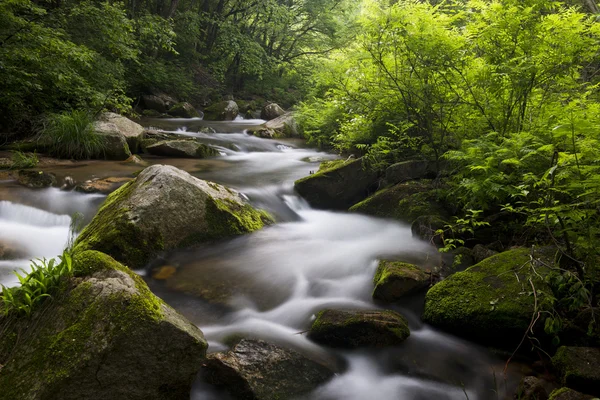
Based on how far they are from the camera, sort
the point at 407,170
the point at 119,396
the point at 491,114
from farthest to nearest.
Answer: the point at 407,170 < the point at 491,114 < the point at 119,396

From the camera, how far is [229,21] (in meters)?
21.7

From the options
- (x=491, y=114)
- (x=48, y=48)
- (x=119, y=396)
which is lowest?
(x=119, y=396)

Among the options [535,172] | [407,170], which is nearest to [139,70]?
[407,170]

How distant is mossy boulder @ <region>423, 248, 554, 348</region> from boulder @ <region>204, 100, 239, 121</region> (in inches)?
665

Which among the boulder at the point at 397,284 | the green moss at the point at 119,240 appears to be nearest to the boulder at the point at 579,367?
the boulder at the point at 397,284

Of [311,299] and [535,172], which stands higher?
[535,172]

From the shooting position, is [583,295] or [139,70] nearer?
[583,295]

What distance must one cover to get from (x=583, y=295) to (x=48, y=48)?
10.1 metres

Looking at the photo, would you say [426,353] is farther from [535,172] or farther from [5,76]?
[5,76]

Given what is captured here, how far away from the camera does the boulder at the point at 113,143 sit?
31.4 ft

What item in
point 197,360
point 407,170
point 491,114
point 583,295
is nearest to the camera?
point 197,360

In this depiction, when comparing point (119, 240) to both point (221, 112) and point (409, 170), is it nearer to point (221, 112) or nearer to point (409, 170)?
point (409, 170)

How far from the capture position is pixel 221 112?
1953cm

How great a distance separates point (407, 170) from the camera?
7758 mm
